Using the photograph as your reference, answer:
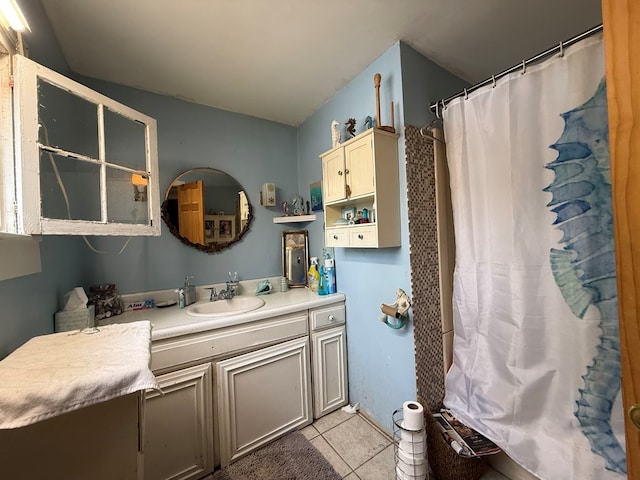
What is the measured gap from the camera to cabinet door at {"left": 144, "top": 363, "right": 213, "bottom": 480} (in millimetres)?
1135

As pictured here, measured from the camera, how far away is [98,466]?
0.57m

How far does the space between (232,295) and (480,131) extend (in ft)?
5.79

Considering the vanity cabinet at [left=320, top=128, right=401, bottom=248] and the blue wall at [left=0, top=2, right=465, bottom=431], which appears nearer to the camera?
the blue wall at [left=0, top=2, right=465, bottom=431]

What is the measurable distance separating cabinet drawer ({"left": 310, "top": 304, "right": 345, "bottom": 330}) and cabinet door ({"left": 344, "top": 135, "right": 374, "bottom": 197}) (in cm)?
80

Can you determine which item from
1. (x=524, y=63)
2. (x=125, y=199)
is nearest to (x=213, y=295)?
(x=125, y=199)

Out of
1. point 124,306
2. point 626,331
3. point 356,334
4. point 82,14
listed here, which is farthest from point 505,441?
point 82,14

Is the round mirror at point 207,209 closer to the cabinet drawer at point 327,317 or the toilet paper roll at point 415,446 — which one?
the cabinet drawer at point 327,317

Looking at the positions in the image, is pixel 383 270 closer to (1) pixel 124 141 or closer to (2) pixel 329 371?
(2) pixel 329 371

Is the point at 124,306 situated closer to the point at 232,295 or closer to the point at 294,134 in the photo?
the point at 232,295

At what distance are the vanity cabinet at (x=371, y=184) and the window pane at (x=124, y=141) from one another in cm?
106

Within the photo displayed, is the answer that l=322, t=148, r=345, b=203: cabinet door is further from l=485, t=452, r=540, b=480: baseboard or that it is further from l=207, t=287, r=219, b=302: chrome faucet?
l=485, t=452, r=540, b=480: baseboard

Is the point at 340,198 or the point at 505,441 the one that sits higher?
the point at 340,198

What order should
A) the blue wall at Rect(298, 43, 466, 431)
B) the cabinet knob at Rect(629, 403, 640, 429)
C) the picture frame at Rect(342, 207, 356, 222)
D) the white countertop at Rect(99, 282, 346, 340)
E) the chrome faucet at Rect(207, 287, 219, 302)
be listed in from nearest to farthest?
the cabinet knob at Rect(629, 403, 640, 429), the white countertop at Rect(99, 282, 346, 340), the blue wall at Rect(298, 43, 466, 431), the picture frame at Rect(342, 207, 356, 222), the chrome faucet at Rect(207, 287, 219, 302)

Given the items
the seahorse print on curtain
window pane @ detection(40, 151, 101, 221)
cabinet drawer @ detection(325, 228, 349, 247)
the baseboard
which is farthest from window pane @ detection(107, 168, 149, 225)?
the baseboard
